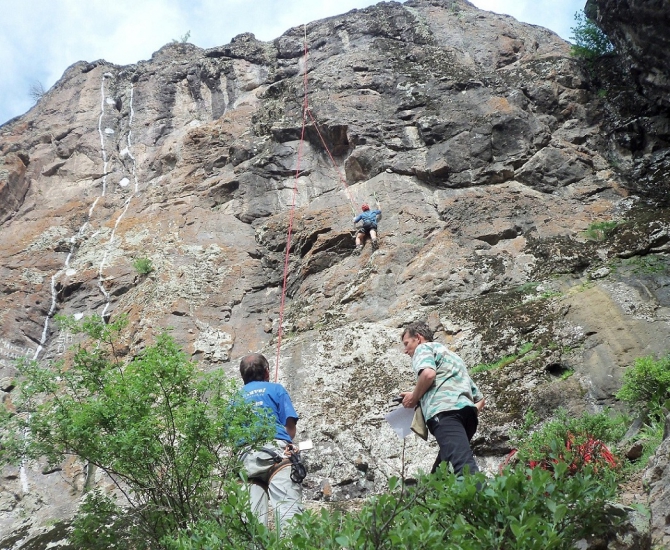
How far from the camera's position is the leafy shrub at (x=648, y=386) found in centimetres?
583

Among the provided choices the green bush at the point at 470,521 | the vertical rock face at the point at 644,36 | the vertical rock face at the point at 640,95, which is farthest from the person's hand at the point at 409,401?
the vertical rock face at the point at 644,36

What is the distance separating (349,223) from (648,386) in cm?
777

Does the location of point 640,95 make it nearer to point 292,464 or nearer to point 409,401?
point 409,401

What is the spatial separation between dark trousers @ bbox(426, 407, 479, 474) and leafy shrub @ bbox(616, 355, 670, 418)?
2.01m

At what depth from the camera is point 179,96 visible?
21625mm

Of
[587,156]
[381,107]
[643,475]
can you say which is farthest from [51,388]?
[381,107]

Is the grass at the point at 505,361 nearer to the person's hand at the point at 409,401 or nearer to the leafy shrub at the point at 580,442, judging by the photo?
the leafy shrub at the point at 580,442

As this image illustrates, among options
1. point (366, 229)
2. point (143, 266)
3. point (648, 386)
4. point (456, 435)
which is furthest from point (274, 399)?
point (143, 266)

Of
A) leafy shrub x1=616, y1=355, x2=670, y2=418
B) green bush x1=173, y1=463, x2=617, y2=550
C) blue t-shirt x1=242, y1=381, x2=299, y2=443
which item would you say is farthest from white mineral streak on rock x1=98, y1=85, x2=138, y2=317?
green bush x1=173, y1=463, x2=617, y2=550

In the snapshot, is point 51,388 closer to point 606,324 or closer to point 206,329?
point 606,324

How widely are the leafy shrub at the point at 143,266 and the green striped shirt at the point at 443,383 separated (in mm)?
9446

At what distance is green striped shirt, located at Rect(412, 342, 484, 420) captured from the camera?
4.87m

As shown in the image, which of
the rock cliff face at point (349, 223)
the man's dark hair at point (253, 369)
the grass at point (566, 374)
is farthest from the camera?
the rock cliff face at point (349, 223)

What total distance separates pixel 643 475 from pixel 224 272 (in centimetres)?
992
